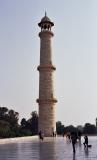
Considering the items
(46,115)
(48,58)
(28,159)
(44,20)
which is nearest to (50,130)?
(46,115)

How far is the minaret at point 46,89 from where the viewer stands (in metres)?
50.3

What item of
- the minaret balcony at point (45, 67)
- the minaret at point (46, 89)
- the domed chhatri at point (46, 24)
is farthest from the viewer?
the domed chhatri at point (46, 24)

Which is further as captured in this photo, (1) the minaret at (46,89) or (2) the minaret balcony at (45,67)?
(2) the minaret balcony at (45,67)

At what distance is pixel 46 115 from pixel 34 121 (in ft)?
122

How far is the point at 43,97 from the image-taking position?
1984 inches

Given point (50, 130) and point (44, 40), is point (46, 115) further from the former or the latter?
point (44, 40)

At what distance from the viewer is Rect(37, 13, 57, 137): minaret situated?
50.3 metres

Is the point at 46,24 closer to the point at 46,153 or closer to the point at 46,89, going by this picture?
the point at 46,89

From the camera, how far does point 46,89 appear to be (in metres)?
50.8

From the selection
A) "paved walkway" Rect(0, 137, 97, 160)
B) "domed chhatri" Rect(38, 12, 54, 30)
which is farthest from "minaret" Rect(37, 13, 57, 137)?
"paved walkway" Rect(0, 137, 97, 160)

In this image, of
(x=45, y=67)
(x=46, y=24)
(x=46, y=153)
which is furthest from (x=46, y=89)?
(x=46, y=153)

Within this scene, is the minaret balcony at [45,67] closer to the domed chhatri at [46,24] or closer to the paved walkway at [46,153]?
the domed chhatri at [46,24]

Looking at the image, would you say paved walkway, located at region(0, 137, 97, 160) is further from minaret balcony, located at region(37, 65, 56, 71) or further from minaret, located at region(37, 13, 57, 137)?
minaret balcony, located at region(37, 65, 56, 71)

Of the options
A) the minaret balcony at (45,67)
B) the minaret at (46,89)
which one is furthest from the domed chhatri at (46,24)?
the minaret balcony at (45,67)
